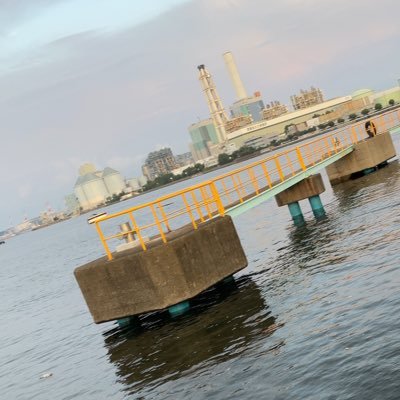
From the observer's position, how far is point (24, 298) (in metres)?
42.3

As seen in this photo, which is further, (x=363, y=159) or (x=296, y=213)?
(x=363, y=159)

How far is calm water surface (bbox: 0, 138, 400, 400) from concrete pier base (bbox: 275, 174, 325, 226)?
3.09m

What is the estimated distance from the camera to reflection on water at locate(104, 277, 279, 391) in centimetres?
1290

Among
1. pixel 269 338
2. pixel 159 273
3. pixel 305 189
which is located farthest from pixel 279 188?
pixel 269 338

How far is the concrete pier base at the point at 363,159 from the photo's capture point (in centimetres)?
3691

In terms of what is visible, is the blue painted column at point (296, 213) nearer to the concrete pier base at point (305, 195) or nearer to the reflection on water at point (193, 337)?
the concrete pier base at point (305, 195)

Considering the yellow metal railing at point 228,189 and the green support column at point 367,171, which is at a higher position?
the yellow metal railing at point 228,189

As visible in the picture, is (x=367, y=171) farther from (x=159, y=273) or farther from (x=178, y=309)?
(x=159, y=273)

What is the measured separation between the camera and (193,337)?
1464cm

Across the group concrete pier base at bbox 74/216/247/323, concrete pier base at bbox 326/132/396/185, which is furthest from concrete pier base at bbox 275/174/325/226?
concrete pier base at bbox 74/216/247/323

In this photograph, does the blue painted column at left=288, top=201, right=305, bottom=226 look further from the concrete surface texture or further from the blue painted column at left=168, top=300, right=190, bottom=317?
the blue painted column at left=168, top=300, right=190, bottom=317

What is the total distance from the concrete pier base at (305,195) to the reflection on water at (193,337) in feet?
39.0

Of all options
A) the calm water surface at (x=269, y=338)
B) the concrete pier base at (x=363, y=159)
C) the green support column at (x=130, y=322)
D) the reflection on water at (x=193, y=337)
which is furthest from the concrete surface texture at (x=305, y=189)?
the green support column at (x=130, y=322)

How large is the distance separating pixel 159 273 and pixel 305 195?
16.2m
